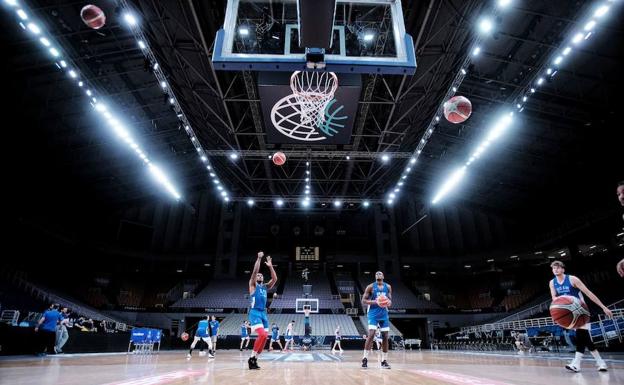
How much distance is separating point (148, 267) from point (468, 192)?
25771 mm

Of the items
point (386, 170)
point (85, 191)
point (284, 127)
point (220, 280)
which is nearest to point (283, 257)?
point (220, 280)

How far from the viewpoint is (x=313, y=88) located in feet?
36.0

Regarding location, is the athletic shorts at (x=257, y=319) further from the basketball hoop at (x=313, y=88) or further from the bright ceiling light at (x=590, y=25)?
the bright ceiling light at (x=590, y=25)

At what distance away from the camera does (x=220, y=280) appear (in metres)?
28.8

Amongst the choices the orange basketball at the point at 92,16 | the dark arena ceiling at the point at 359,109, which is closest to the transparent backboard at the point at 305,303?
the dark arena ceiling at the point at 359,109

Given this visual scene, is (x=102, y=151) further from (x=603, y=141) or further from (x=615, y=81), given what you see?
(x=603, y=141)

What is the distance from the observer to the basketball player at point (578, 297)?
5.21m

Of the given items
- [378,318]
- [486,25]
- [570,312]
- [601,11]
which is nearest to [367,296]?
[378,318]

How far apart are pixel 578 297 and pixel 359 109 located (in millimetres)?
11645

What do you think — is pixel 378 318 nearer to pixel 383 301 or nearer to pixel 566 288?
pixel 383 301

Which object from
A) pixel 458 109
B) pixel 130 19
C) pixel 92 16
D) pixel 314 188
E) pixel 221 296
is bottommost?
pixel 221 296

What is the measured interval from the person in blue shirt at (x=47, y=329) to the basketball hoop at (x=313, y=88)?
368 inches

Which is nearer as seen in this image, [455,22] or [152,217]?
[455,22]

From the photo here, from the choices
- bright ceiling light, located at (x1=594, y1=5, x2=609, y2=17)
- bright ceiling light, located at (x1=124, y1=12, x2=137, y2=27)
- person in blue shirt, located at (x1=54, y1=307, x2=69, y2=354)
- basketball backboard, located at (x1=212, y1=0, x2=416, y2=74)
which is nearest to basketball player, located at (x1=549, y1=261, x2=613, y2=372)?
basketball backboard, located at (x1=212, y1=0, x2=416, y2=74)
